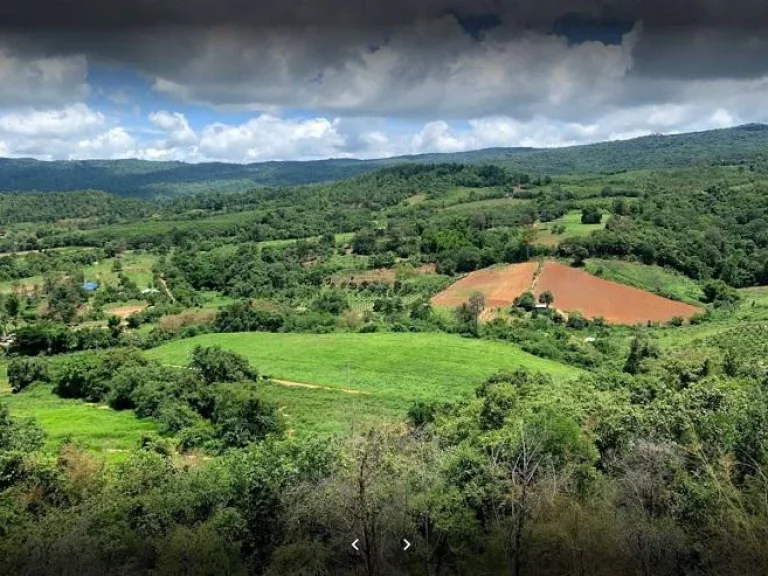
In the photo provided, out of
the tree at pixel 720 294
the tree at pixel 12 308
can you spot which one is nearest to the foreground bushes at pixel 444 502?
the tree at pixel 720 294

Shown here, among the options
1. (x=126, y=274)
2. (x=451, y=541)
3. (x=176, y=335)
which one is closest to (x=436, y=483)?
(x=451, y=541)

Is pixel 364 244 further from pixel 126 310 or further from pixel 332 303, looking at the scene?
pixel 126 310

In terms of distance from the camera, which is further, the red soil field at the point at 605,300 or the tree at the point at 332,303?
the tree at the point at 332,303

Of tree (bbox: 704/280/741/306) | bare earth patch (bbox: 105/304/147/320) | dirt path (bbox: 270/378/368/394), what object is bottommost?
bare earth patch (bbox: 105/304/147/320)

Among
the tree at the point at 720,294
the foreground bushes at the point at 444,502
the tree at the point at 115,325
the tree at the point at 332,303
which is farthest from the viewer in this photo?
the tree at the point at 332,303

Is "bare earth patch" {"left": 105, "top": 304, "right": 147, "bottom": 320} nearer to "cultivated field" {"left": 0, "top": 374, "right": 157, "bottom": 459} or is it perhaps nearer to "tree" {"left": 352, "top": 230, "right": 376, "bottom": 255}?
"cultivated field" {"left": 0, "top": 374, "right": 157, "bottom": 459}

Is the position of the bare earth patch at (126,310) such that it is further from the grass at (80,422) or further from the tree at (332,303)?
the grass at (80,422)

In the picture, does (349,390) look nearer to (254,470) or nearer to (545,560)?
(254,470)

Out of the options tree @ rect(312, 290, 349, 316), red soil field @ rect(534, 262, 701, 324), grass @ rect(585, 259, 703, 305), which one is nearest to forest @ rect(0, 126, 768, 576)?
grass @ rect(585, 259, 703, 305)

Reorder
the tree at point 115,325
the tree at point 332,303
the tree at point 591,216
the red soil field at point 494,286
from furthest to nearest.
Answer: the tree at point 591,216, the tree at point 332,303, the red soil field at point 494,286, the tree at point 115,325
